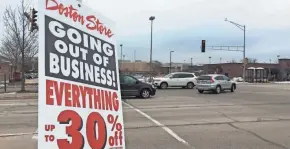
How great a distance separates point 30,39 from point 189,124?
21.8 metres

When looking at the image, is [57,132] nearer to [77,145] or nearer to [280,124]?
[77,145]

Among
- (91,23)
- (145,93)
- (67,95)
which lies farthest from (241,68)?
(67,95)

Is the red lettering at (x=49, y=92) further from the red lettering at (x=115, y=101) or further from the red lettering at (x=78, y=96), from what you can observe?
the red lettering at (x=115, y=101)

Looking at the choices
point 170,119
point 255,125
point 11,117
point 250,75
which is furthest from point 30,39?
point 250,75

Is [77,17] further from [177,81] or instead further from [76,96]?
[177,81]

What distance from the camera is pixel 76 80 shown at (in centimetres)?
305

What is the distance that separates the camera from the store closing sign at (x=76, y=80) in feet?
9.37

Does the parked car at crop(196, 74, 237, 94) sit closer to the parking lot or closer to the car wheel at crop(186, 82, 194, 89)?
the car wheel at crop(186, 82, 194, 89)

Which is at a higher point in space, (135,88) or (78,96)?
(78,96)

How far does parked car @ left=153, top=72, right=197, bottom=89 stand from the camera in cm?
3516

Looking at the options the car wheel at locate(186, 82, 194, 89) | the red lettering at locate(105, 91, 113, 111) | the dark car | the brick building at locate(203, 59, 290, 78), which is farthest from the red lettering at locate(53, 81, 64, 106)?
the brick building at locate(203, 59, 290, 78)

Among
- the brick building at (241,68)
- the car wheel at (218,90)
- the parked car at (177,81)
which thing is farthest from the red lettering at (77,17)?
the brick building at (241,68)

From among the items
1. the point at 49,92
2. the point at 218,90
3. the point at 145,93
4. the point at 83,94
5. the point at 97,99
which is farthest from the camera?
the point at 218,90

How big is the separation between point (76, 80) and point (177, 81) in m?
32.5
